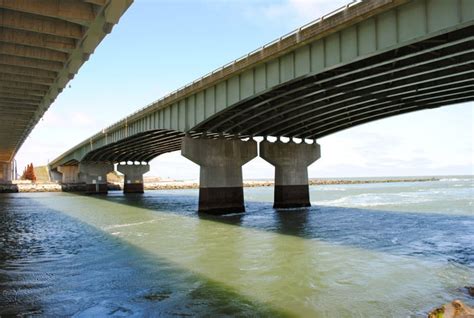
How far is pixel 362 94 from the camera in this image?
2533cm

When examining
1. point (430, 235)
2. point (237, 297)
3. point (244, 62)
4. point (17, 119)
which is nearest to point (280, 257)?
point (237, 297)

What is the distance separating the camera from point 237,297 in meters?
9.01

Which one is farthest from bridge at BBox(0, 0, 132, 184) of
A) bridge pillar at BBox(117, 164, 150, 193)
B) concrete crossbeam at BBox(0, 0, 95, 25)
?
bridge pillar at BBox(117, 164, 150, 193)

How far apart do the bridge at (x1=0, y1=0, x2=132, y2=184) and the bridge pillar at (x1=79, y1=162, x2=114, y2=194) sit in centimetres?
5170

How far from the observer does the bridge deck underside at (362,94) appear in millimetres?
18000

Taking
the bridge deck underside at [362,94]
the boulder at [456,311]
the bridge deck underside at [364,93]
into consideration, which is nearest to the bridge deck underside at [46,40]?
the boulder at [456,311]

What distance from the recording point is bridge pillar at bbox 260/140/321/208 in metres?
35.6

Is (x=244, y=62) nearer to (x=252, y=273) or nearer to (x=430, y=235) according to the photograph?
(x=430, y=235)

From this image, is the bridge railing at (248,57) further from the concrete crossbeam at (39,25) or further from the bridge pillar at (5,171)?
the bridge pillar at (5,171)

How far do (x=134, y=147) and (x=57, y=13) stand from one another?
48.6 metres

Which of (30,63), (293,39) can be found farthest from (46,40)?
(293,39)

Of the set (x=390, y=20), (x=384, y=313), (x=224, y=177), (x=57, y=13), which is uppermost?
(x=390, y=20)

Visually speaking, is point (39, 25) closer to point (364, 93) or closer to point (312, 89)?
point (312, 89)

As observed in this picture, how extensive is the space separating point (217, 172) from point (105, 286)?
2177 centimetres
